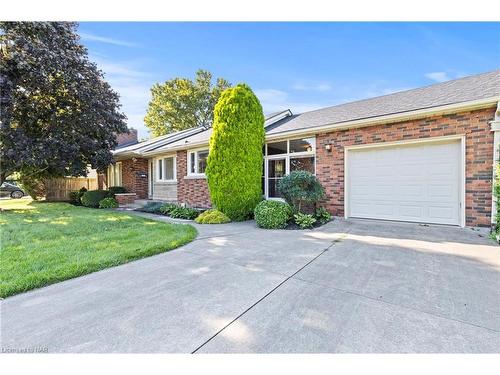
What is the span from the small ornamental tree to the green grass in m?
1.93

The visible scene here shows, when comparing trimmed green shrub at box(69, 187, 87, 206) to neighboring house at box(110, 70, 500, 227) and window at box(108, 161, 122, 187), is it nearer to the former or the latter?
window at box(108, 161, 122, 187)

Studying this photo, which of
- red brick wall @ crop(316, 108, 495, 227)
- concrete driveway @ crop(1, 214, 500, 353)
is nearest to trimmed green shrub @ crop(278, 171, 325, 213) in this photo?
red brick wall @ crop(316, 108, 495, 227)

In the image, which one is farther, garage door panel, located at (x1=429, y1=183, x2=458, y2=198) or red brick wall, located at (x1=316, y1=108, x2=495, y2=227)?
garage door panel, located at (x1=429, y1=183, x2=458, y2=198)

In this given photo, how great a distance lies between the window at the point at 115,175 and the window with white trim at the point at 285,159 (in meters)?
10.8

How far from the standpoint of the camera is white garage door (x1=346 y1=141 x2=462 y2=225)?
631 centimetres

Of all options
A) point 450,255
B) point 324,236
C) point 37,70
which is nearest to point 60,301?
point 324,236

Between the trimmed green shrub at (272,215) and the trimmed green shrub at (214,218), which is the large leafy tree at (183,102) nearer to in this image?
the trimmed green shrub at (214,218)

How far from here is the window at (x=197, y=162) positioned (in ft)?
37.3

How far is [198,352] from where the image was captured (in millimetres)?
1951

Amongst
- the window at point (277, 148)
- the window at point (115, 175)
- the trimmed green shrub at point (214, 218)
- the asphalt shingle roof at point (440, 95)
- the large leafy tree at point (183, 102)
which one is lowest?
the trimmed green shrub at point (214, 218)

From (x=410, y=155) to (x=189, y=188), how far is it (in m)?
8.72

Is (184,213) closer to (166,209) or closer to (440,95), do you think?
(166,209)

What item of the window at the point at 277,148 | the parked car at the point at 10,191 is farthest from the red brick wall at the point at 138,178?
the parked car at the point at 10,191
